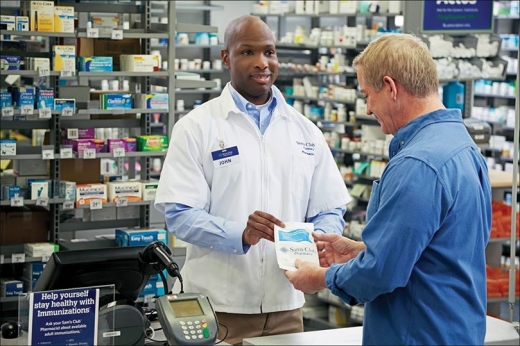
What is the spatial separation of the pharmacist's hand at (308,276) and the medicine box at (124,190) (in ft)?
11.9

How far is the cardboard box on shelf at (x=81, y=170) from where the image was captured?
6.28 metres

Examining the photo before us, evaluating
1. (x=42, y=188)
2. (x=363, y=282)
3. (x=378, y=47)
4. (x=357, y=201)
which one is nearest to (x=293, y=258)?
(x=363, y=282)

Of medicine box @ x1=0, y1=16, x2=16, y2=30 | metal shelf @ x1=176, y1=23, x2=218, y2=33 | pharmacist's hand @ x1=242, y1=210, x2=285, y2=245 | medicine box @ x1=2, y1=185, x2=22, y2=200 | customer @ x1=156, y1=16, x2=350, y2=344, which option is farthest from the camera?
metal shelf @ x1=176, y1=23, x2=218, y2=33

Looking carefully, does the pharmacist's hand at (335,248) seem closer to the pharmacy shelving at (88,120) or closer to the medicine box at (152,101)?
the pharmacy shelving at (88,120)

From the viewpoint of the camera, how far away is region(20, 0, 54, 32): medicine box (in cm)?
598

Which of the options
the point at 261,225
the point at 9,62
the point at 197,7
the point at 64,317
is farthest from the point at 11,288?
the point at 197,7

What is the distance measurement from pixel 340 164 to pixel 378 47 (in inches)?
272

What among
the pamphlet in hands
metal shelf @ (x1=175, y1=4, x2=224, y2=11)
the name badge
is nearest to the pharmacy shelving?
the name badge

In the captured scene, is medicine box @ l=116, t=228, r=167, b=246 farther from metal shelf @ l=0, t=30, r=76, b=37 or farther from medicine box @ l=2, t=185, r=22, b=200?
metal shelf @ l=0, t=30, r=76, b=37

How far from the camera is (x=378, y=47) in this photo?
95.7 inches

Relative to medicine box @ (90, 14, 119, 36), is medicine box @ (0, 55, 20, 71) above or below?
below

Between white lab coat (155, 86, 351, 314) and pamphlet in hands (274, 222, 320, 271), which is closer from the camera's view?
pamphlet in hands (274, 222, 320, 271)

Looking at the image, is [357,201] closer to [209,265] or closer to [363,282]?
[209,265]

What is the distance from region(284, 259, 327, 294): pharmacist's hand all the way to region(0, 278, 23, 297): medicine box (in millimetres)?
3781
